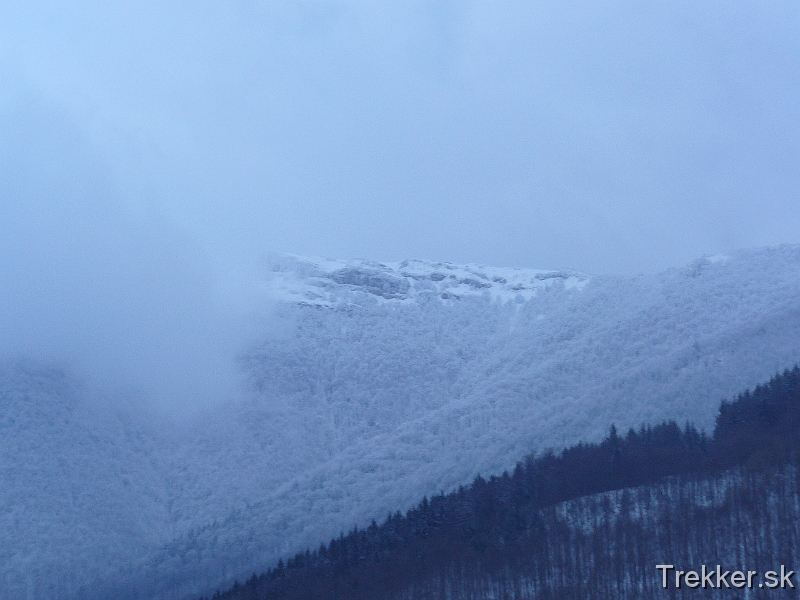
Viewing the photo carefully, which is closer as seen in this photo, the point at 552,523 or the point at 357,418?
the point at 552,523

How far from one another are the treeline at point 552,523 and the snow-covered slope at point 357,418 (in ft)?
41.8

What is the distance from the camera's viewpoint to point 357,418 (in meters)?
167

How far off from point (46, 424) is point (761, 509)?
106419mm

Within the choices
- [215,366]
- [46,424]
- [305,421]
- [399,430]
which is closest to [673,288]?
[399,430]

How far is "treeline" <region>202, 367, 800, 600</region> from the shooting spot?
84250 mm

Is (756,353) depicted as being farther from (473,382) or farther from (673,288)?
(473,382)

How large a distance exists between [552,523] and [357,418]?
3036 inches

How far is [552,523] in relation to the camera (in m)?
92.6

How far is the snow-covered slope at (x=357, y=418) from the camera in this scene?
126 meters

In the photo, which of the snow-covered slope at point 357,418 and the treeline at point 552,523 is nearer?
the treeline at point 552,523

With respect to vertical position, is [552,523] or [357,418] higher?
[357,418]

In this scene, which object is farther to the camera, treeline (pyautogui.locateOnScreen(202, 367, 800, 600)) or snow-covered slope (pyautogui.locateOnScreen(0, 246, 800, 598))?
snow-covered slope (pyautogui.locateOnScreen(0, 246, 800, 598))

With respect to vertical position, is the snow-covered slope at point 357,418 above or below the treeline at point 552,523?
above

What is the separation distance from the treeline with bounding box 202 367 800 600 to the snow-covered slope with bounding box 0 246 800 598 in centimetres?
1273
